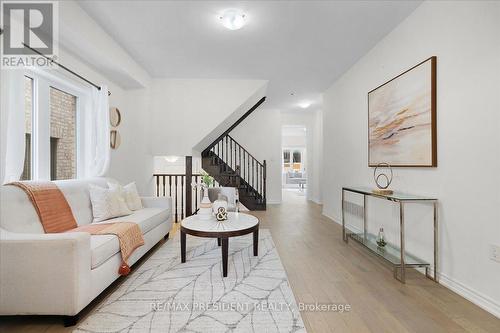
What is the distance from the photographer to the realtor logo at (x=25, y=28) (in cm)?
225

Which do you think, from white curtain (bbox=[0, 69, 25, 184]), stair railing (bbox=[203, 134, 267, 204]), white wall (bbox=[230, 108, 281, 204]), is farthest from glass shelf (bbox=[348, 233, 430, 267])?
white wall (bbox=[230, 108, 281, 204])

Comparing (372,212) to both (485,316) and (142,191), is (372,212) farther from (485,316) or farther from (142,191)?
(142,191)

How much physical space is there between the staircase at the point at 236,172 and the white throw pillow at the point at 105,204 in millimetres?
3169

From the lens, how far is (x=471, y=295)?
2064 mm

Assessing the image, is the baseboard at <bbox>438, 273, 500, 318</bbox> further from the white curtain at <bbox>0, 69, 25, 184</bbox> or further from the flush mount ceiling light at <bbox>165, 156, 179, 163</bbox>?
the flush mount ceiling light at <bbox>165, 156, 179, 163</bbox>

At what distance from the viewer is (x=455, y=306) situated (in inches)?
78.2

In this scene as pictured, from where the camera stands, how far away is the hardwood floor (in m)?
1.75

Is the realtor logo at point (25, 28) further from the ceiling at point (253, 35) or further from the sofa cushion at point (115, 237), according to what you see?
the sofa cushion at point (115, 237)

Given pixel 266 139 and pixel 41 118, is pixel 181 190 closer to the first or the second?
pixel 266 139

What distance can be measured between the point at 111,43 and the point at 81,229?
2439mm

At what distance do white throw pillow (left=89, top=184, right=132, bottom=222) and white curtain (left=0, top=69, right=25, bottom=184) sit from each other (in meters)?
0.73

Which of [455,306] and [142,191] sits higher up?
[142,191]

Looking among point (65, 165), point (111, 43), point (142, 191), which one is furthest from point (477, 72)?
point (142, 191)

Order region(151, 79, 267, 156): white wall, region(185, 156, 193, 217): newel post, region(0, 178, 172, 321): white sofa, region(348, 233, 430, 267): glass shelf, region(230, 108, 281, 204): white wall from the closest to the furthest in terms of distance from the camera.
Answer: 1. region(0, 178, 172, 321): white sofa
2. region(348, 233, 430, 267): glass shelf
3. region(151, 79, 267, 156): white wall
4. region(185, 156, 193, 217): newel post
5. region(230, 108, 281, 204): white wall
